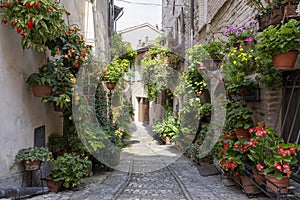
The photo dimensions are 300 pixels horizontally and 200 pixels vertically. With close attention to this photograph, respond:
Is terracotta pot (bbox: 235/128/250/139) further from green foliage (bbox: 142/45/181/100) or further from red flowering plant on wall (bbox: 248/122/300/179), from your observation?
green foliage (bbox: 142/45/181/100)

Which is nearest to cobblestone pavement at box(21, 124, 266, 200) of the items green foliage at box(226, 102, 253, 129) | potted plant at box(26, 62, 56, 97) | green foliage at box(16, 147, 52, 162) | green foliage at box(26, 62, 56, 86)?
green foliage at box(16, 147, 52, 162)

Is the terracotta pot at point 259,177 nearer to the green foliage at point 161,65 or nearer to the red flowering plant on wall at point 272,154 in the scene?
the red flowering plant on wall at point 272,154

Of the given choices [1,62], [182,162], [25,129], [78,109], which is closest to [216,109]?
[182,162]

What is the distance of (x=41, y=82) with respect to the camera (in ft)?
12.1

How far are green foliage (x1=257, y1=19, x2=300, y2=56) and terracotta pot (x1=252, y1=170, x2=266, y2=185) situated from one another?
1359mm

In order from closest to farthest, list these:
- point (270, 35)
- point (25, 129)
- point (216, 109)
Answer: point (270, 35), point (25, 129), point (216, 109)

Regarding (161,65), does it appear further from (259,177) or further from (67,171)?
(259,177)

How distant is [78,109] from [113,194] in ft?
4.80

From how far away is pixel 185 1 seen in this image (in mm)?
10500

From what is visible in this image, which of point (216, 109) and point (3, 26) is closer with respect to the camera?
point (3, 26)

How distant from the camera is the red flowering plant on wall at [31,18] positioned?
3.12m

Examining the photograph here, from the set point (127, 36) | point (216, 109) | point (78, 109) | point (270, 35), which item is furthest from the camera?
point (127, 36)

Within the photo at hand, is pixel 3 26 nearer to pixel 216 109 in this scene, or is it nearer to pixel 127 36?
pixel 216 109

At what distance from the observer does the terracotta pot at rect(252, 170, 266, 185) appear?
3.04 metres
